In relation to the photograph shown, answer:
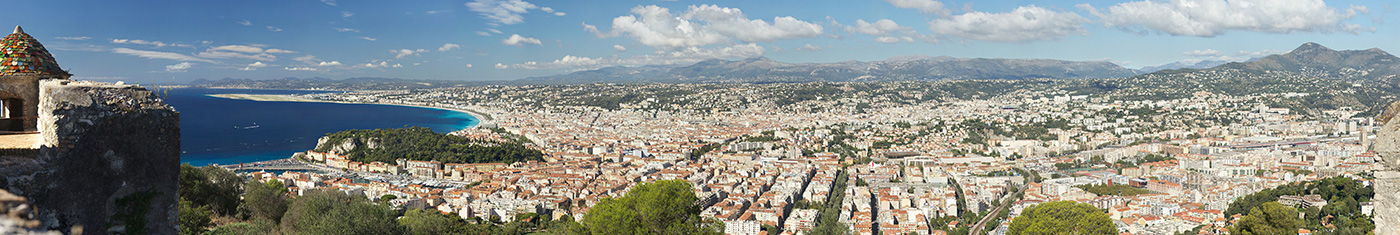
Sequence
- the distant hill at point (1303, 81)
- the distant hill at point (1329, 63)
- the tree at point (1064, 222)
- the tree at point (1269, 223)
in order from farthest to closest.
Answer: the distant hill at point (1329, 63) → the distant hill at point (1303, 81) → the tree at point (1064, 222) → the tree at point (1269, 223)

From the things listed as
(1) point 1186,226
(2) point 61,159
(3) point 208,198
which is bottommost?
(1) point 1186,226

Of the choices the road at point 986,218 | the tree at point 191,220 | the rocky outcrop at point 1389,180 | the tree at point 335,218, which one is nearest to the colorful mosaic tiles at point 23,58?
the tree at point 191,220

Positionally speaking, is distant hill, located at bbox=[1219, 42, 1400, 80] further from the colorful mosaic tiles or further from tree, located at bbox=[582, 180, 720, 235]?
Answer: the colorful mosaic tiles

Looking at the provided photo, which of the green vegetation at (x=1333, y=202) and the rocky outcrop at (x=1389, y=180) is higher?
the rocky outcrop at (x=1389, y=180)

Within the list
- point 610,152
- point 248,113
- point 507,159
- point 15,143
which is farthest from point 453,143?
point 248,113

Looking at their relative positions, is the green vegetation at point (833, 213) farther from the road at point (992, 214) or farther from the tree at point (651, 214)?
the tree at point (651, 214)

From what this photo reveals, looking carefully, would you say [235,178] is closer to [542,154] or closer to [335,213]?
[335,213]
